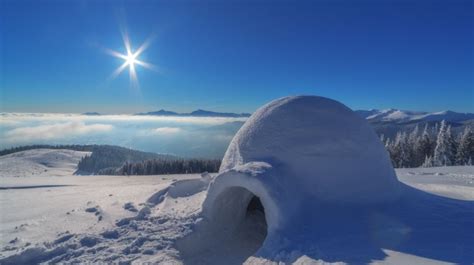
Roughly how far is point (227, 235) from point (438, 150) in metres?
31.5

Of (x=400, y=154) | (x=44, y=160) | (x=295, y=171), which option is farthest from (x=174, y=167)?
(x=44, y=160)

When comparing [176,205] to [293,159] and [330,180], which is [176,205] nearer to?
[293,159]

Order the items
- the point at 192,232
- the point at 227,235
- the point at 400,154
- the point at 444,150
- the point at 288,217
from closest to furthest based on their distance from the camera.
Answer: the point at 288,217
the point at 192,232
the point at 227,235
the point at 444,150
the point at 400,154

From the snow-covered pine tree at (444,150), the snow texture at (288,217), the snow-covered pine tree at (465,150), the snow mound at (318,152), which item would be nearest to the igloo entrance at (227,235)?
the snow texture at (288,217)

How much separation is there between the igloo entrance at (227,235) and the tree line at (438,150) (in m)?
28.6

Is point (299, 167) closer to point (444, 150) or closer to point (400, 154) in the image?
point (444, 150)

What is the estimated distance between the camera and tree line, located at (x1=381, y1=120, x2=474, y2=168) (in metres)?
31.1

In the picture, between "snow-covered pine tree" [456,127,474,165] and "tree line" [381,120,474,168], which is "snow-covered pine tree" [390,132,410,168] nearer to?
"tree line" [381,120,474,168]

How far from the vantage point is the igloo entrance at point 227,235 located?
287 inches

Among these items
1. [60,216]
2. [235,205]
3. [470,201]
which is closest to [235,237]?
[235,205]

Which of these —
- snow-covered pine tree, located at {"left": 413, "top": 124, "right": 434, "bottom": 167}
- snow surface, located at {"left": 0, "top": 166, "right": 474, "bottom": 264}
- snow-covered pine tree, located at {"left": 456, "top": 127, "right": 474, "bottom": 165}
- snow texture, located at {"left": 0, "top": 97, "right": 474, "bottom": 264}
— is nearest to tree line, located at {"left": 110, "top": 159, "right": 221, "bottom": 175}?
snow-covered pine tree, located at {"left": 413, "top": 124, "right": 434, "bottom": 167}

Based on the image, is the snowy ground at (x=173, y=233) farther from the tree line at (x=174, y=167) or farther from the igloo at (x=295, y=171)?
the tree line at (x=174, y=167)

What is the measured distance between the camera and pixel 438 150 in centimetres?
3131

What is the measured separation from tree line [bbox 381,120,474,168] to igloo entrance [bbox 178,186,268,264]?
28593 mm
